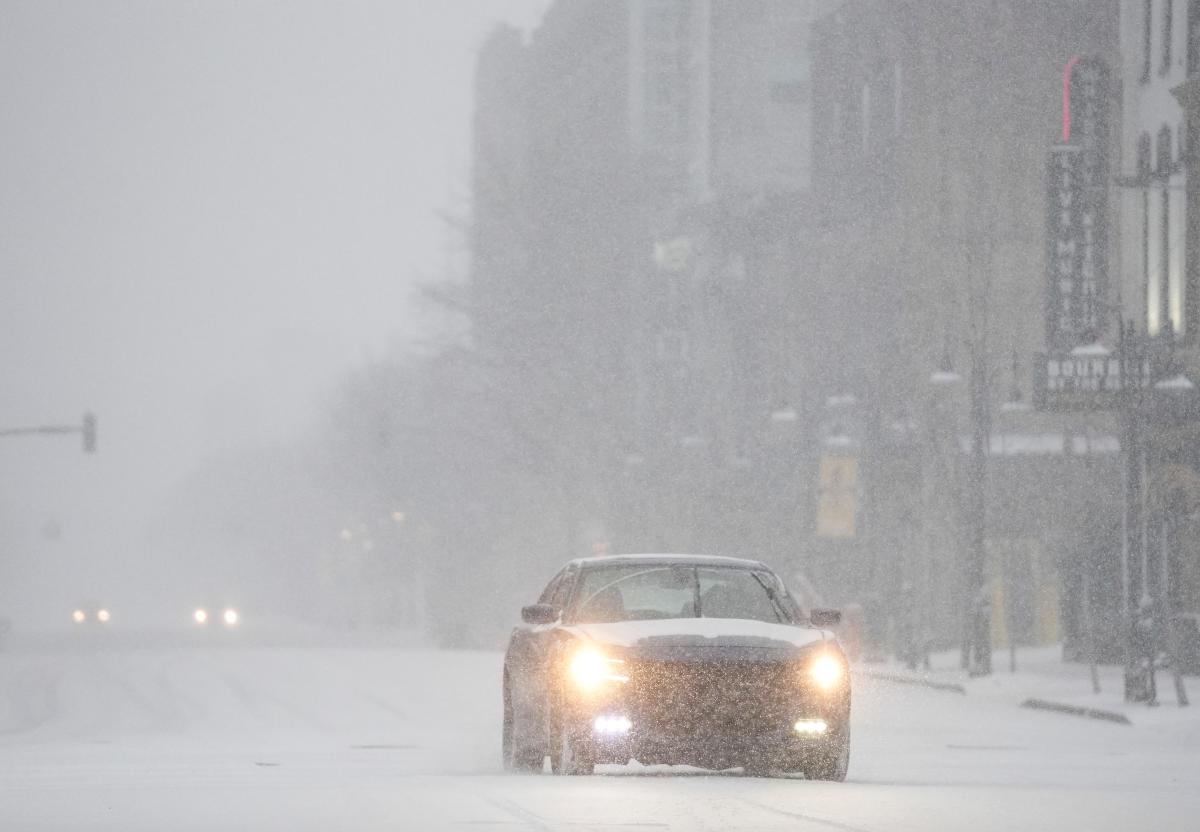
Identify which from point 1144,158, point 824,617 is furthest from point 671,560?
point 1144,158

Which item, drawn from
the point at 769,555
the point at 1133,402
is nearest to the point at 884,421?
the point at 769,555

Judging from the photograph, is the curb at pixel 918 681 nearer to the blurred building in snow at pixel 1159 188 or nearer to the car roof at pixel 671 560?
the blurred building in snow at pixel 1159 188

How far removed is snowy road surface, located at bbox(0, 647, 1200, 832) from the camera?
13.1m

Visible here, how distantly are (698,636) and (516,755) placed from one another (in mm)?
2350

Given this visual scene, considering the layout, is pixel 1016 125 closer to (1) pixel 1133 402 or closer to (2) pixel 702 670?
(1) pixel 1133 402

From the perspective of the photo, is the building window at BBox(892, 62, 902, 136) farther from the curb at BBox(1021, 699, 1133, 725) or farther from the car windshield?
the car windshield

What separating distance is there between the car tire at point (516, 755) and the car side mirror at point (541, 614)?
92cm

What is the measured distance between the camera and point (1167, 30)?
1719 inches

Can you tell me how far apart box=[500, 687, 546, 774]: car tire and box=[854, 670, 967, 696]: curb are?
1907 centimetres

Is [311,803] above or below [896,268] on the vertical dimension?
below

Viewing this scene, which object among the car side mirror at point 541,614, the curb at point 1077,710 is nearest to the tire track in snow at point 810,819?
the car side mirror at point 541,614

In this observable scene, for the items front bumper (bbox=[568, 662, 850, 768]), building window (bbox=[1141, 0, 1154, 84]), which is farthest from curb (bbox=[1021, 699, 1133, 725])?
building window (bbox=[1141, 0, 1154, 84])

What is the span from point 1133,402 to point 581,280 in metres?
46.4

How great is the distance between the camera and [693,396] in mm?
81500
